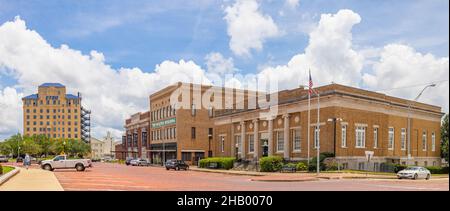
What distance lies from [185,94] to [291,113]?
33232mm

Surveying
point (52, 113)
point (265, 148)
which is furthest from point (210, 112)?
point (52, 113)

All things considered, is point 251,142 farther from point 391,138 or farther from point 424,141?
point 424,141

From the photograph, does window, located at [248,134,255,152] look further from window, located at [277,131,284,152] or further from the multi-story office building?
the multi-story office building

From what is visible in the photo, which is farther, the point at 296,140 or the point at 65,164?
the point at 296,140

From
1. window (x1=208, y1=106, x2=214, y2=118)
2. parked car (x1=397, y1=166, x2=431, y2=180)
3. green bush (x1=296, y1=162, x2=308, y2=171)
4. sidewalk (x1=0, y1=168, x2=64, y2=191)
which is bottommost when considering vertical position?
green bush (x1=296, y1=162, x2=308, y2=171)

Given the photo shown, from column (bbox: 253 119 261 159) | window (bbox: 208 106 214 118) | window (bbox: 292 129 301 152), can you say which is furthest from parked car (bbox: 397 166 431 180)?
window (bbox: 208 106 214 118)

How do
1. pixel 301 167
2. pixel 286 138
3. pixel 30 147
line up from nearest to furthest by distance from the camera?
pixel 301 167 < pixel 286 138 < pixel 30 147

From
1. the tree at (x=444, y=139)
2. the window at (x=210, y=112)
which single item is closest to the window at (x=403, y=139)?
the tree at (x=444, y=139)

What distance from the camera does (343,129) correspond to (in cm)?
5178

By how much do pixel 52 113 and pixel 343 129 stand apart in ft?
468

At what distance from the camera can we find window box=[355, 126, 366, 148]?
53.6m

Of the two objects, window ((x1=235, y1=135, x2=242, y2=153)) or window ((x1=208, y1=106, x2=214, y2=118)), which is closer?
window ((x1=235, y1=135, x2=242, y2=153))

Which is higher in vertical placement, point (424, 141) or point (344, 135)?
point (344, 135)
